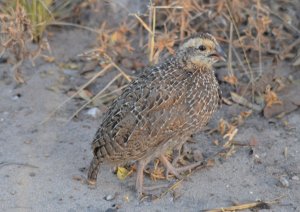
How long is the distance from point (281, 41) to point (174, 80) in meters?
2.07

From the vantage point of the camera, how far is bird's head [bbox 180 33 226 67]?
5.33 meters

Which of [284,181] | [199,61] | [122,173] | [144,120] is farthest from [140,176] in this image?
[284,181]

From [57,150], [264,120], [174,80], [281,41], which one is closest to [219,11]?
[281,41]

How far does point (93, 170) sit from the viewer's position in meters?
5.35

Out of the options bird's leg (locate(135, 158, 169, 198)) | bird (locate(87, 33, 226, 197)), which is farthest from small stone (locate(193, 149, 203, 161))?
bird's leg (locate(135, 158, 169, 198))

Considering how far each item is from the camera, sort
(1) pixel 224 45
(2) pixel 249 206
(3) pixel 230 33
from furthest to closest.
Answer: (1) pixel 224 45, (3) pixel 230 33, (2) pixel 249 206

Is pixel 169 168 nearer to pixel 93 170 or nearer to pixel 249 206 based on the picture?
pixel 93 170

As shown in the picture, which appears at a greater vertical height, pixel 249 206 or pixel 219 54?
pixel 219 54

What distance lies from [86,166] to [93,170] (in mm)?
362

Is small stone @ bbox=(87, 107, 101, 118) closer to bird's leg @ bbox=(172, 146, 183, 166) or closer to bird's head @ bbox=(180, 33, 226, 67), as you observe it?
bird's leg @ bbox=(172, 146, 183, 166)

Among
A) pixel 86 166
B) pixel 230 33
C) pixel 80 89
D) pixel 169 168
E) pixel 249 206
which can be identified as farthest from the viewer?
pixel 230 33

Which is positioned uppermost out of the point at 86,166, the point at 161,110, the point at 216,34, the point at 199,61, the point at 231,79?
the point at 199,61

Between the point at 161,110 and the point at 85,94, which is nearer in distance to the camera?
the point at 161,110

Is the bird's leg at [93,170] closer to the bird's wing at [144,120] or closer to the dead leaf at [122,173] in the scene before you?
the bird's wing at [144,120]
